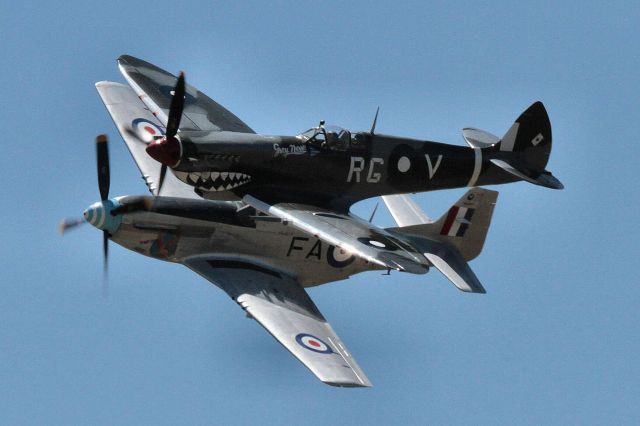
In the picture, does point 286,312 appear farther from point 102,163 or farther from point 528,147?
point 528,147

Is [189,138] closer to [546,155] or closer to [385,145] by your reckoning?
[385,145]

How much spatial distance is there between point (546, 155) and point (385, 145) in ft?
14.0

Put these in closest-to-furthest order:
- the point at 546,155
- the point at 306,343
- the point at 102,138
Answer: the point at 306,343 → the point at 102,138 → the point at 546,155

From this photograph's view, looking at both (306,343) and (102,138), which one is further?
(102,138)

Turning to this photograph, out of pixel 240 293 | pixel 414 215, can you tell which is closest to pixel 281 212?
pixel 240 293

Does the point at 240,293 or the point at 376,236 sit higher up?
the point at 376,236

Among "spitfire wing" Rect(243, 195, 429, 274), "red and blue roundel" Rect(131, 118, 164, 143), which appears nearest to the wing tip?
"spitfire wing" Rect(243, 195, 429, 274)

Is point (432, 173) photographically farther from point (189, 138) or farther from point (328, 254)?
point (189, 138)

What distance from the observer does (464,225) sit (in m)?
35.2

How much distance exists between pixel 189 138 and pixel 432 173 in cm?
596

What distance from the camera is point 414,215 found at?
3659 cm

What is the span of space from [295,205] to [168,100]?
597 cm

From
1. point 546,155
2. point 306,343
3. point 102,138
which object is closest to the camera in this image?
point 306,343

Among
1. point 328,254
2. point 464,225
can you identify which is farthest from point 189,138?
point 464,225
